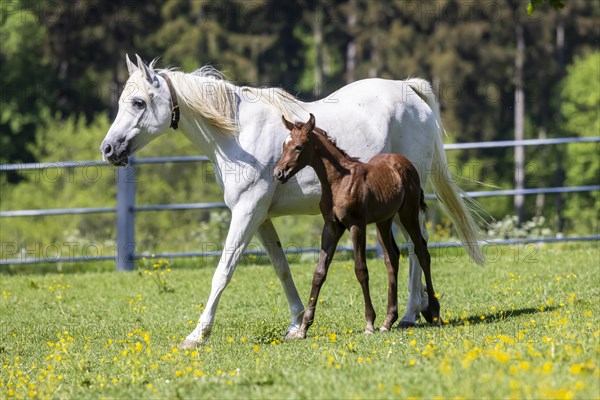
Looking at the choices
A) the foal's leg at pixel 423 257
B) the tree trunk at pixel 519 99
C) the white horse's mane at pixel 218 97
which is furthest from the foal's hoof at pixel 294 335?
the tree trunk at pixel 519 99

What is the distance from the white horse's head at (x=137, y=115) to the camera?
7.97m

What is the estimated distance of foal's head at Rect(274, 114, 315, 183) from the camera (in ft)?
24.0

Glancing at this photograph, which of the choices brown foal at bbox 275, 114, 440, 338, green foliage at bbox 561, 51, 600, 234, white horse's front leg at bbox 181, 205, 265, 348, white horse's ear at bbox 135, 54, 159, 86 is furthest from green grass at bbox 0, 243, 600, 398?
green foliage at bbox 561, 51, 600, 234

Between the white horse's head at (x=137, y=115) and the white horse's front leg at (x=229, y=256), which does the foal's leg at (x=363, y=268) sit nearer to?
the white horse's front leg at (x=229, y=256)

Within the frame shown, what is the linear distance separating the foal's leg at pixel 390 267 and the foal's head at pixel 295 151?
95cm

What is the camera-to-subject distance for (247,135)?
8141mm

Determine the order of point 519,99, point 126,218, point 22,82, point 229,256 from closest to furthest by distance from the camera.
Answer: point 229,256 < point 126,218 < point 519,99 < point 22,82

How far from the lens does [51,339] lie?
902 cm

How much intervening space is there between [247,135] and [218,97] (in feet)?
1.24

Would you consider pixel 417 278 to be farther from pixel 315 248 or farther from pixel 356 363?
pixel 315 248

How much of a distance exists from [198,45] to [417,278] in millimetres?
29793

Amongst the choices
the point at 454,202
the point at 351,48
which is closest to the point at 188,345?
the point at 454,202

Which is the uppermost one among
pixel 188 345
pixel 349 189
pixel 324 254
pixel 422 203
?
pixel 349 189

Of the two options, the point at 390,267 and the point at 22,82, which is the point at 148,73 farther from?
the point at 22,82
